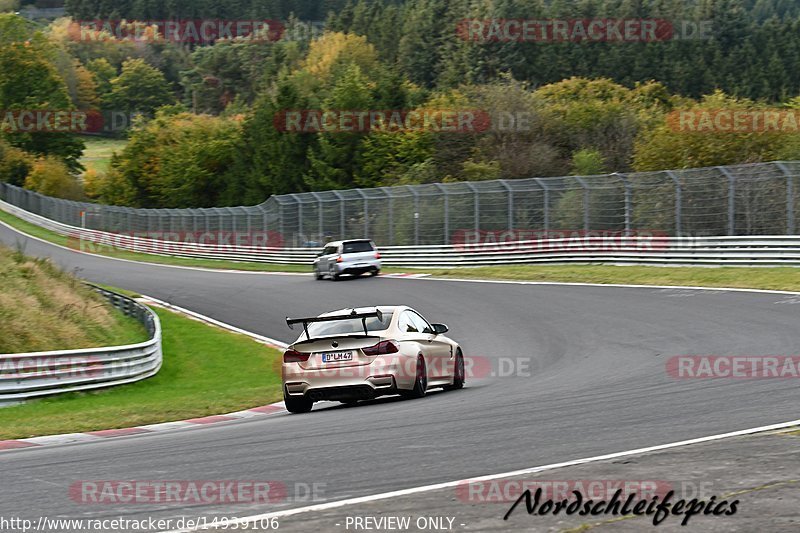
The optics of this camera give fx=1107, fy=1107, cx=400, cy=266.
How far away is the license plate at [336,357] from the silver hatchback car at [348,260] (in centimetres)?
2617

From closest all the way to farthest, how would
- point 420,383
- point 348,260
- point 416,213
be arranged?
point 420,383
point 348,260
point 416,213

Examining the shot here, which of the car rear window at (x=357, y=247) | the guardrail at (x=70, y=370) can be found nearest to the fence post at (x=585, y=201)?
the car rear window at (x=357, y=247)

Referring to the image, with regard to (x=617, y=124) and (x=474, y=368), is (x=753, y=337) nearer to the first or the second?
(x=474, y=368)

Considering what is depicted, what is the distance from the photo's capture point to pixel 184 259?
59.8m

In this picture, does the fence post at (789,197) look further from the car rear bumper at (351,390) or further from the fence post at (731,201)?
the car rear bumper at (351,390)

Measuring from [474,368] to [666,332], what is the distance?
347cm

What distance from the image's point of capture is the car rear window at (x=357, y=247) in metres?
39.8

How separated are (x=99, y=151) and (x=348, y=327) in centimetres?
15115

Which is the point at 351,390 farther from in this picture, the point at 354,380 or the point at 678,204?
the point at 678,204

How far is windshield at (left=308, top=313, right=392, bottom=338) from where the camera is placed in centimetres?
1357

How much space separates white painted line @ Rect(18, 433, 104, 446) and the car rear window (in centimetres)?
2708

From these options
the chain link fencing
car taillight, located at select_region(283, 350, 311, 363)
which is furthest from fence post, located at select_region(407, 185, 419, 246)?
car taillight, located at select_region(283, 350, 311, 363)

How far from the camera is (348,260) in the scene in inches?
1561

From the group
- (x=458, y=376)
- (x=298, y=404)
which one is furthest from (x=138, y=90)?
(x=298, y=404)
